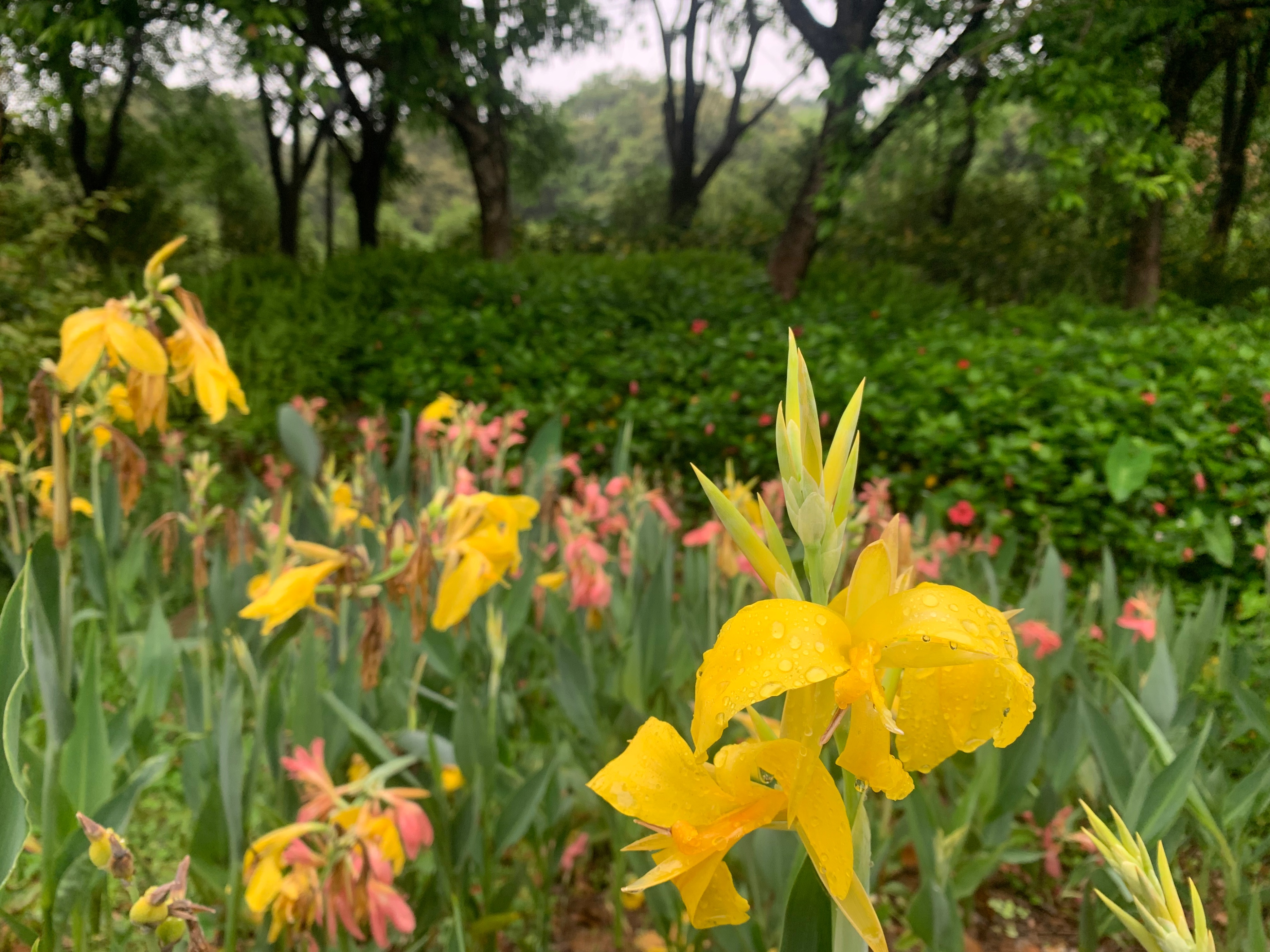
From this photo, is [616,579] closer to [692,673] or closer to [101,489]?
[692,673]

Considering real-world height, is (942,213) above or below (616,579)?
above

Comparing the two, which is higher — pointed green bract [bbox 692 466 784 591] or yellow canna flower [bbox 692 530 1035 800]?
pointed green bract [bbox 692 466 784 591]

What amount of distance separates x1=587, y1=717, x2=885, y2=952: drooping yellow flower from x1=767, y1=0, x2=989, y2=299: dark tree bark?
486 cm

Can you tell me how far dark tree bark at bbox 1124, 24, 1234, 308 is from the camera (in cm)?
575

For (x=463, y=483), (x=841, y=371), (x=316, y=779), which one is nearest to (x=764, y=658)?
(x=316, y=779)

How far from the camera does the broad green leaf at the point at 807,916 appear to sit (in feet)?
1.42

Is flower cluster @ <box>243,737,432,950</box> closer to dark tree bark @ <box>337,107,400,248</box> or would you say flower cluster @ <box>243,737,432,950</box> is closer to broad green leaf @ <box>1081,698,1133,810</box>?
broad green leaf @ <box>1081,698,1133,810</box>

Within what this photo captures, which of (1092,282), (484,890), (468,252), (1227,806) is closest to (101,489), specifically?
(484,890)

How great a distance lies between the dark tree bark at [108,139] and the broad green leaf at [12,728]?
10390mm

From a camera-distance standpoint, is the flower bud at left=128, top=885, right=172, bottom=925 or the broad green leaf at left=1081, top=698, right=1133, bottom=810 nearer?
the flower bud at left=128, top=885, right=172, bottom=925

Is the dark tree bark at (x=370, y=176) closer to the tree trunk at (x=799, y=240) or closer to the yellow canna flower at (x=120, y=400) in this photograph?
the tree trunk at (x=799, y=240)

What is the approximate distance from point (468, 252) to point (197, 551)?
6481 millimetres

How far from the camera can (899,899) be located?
154 centimetres

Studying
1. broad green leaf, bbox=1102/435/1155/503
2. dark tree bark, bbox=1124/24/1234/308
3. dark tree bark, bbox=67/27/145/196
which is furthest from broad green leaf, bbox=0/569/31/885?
dark tree bark, bbox=67/27/145/196
